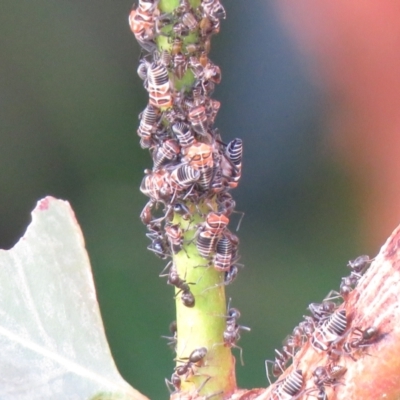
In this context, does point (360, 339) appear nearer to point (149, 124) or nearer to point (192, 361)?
point (192, 361)

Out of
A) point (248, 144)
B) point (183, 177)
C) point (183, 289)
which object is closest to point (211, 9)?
point (183, 177)

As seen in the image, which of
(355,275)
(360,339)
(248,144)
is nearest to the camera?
(360,339)

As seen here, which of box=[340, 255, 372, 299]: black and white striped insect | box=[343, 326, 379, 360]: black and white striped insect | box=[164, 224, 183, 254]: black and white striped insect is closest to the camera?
box=[343, 326, 379, 360]: black and white striped insect

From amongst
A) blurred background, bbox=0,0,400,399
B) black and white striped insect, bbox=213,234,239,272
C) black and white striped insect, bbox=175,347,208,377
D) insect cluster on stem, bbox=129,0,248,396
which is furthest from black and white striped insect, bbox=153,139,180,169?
blurred background, bbox=0,0,400,399

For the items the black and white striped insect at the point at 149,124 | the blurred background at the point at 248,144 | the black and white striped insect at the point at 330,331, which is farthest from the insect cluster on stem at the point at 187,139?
the blurred background at the point at 248,144

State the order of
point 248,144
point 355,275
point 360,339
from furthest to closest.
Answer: point 248,144 → point 355,275 → point 360,339

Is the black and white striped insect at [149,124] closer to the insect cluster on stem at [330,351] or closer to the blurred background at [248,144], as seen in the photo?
the insect cluster on stem at [330,351]

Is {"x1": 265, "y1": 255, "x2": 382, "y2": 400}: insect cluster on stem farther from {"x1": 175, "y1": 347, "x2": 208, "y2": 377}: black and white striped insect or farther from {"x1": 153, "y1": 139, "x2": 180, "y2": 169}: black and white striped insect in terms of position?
{"x1": 153, "y1": 139, "x2": 180, "y2": 169}: black and white striped insect
